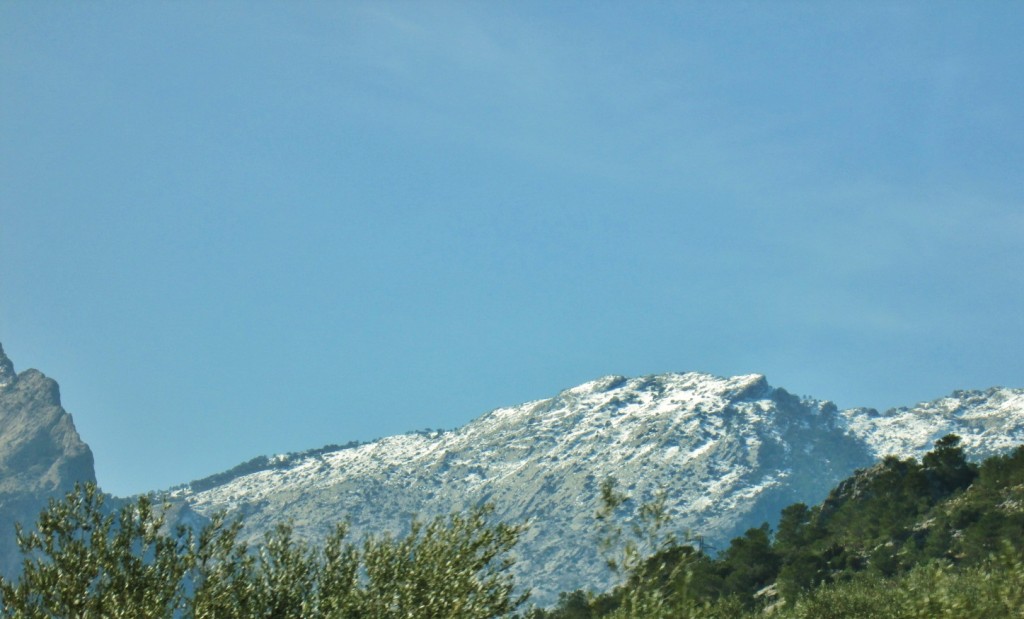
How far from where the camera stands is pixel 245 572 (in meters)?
34.4

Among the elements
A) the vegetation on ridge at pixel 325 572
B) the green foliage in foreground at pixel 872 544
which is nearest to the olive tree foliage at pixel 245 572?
the vegetation on ridge at pixel 325 572

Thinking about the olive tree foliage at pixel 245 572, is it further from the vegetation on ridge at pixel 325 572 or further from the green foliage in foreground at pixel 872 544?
the green foliage in foreground at pixel 872 544

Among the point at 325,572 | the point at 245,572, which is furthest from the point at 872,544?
the point at 245,572

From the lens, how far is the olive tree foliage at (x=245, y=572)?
3134cm

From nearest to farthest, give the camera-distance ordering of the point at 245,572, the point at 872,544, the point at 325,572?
the point at 325,572 < the point at 245,572 < the point at 872,544

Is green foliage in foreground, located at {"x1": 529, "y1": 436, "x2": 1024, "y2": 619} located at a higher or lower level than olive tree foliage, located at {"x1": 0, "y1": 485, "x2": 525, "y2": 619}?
higher

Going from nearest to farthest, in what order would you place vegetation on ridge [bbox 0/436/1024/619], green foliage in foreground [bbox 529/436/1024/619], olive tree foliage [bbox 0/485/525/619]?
vegetation on ridge [bbox 0/436/1024/619]
olive tree foliage [bbox 0/485/525/619]
green foliage in foreground [bbox 529/436/1024/619]

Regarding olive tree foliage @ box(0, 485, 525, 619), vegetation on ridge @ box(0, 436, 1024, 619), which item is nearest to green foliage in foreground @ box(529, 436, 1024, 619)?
vegetation on ridge @ box(0, 436, 1024, 619)

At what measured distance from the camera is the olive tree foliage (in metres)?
31.3

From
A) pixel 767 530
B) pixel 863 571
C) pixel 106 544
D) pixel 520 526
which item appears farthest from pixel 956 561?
pixel 106 544

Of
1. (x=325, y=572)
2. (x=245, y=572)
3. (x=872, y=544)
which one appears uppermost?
(x=872, y=544)

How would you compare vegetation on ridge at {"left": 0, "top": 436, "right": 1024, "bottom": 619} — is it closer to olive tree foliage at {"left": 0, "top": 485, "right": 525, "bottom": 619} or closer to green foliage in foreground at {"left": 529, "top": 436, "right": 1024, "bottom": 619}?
olive tree foliage at {"left": 0, "top": 485, "right": 525, "bottom": 619}

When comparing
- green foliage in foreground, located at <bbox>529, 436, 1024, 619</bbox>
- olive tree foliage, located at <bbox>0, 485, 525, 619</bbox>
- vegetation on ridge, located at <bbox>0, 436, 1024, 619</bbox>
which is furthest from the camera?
green foliage in foreground, located at <bbox>529, 436, 1024, 619</bbox>

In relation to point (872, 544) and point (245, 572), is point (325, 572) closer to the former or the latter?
point (245, 572)
